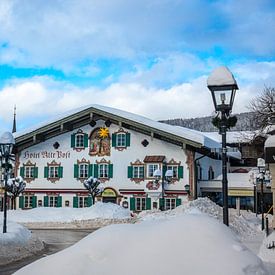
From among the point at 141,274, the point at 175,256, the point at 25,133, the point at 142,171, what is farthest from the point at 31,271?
the point at 25,133

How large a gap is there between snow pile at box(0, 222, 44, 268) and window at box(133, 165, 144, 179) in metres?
21.7

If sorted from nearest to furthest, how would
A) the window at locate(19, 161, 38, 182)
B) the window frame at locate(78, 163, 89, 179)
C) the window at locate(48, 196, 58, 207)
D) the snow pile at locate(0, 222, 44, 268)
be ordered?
the snow pile at locate(0, 222, 44, 268) < the window frame at locate(78, 163, 89, 179) < the window at locate(48, 196, 58, 207) < the window at locate(19, 161, 38, 182)

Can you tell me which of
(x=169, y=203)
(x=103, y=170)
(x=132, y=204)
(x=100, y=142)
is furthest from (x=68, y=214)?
(x=100, y=142)

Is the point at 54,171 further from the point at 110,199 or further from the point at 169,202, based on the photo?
the point at 169,202

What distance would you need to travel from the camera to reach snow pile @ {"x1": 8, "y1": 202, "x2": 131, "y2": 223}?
3222 centimetres

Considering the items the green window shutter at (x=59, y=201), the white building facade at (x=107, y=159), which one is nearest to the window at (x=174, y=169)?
the white building facade at (x=107, y=159)

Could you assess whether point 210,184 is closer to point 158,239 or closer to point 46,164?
point 46,164

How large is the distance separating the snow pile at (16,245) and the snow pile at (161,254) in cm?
948

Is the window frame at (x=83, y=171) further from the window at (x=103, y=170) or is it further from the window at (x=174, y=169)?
the window at (x=174, y=169)

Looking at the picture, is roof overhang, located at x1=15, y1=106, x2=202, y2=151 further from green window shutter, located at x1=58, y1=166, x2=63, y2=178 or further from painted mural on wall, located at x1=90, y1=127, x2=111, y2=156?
green window shutter, located at x1=58, y1=166, x2=63, y2=178

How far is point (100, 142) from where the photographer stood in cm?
4050

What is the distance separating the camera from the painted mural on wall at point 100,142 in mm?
40303

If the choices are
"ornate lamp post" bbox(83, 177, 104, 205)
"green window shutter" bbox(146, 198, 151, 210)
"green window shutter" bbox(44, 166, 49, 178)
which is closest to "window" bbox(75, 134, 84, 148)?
"green window shutter" bbox(44, 166, 49, 178)

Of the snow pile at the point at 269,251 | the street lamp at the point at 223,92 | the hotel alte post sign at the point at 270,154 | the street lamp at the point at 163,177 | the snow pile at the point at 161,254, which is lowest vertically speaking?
the snow pile at the point at 269,251
